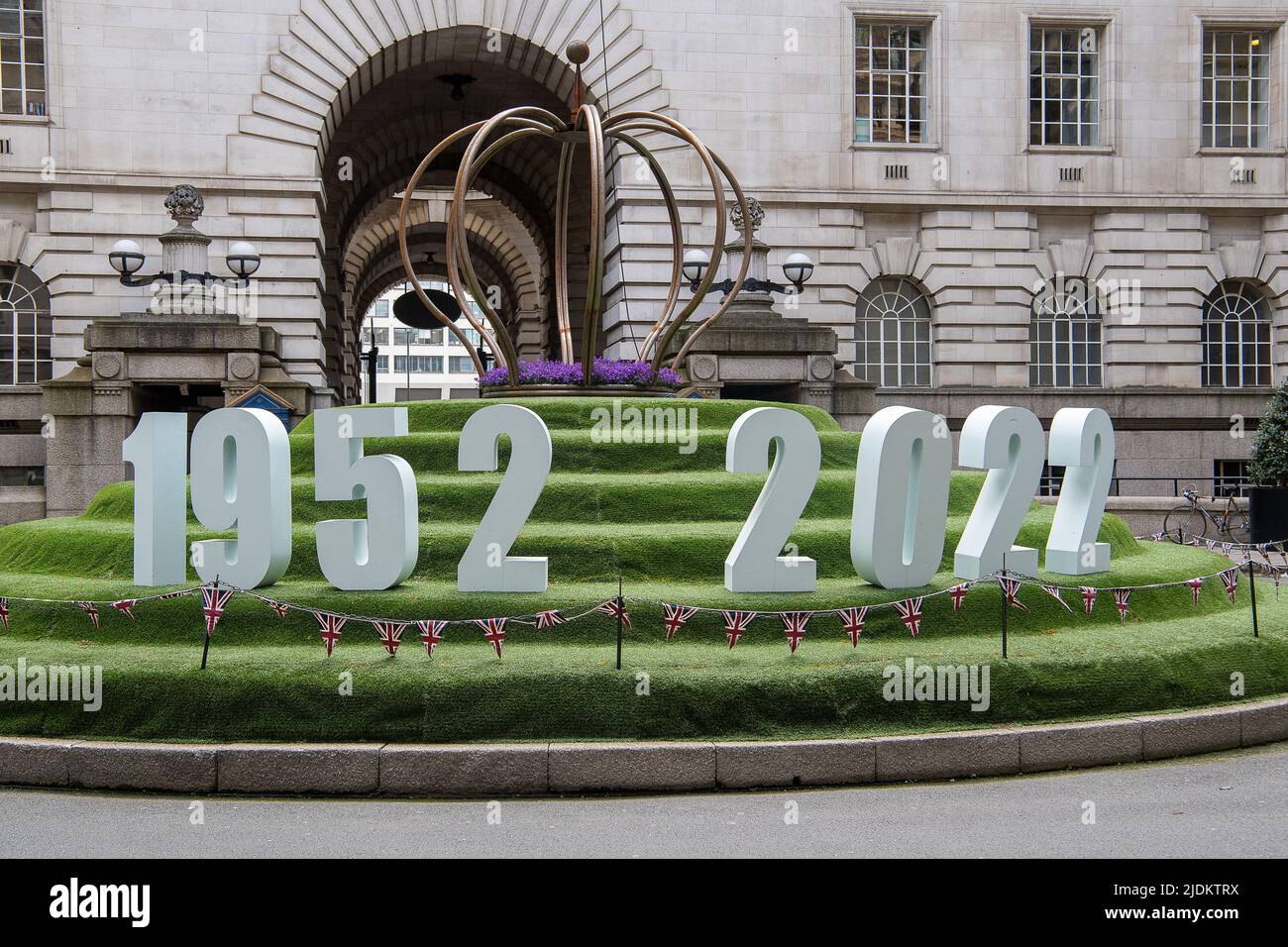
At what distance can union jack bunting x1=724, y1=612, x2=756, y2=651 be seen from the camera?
37.9 feet

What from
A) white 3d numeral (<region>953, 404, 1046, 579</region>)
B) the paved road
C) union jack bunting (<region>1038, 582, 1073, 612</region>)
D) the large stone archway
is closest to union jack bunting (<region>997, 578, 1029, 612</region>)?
union jack bunting (<region>1038, 582, 1073, 612</region>)

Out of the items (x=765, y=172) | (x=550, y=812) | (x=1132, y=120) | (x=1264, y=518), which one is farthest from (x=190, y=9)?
(x=550, y=812)

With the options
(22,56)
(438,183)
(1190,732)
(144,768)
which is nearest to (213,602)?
(144,768)

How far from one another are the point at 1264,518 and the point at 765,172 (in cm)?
1566

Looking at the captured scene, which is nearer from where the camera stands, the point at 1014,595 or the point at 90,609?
the point at 90,609

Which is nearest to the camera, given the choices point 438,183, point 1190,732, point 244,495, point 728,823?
point 728,823

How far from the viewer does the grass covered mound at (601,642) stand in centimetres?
1041

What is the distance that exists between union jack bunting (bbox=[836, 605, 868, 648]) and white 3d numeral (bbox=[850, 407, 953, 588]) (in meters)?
1.08

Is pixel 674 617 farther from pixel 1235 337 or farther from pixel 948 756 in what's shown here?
pixel 1235 337

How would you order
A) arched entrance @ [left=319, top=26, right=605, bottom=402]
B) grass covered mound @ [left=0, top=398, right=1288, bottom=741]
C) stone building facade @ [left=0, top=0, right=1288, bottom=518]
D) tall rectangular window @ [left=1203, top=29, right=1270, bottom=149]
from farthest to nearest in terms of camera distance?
tall rectangular window @ [left=1203, top=29, right=1270, bottom=149]
arched entrance @ [left=319, top=26, right=605, bottom=402]
stone building facade @ [left=0, top=0, right=1288, bottom=518]
grass covered mound @ [left=0, top=398, right=1288, bottom=741]

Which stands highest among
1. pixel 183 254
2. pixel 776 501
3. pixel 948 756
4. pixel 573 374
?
pixel 183 254

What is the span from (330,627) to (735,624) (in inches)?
136

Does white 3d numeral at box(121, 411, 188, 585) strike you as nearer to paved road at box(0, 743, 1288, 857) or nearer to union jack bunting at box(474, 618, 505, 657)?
paved road at box(0, 743, 1288, 857)

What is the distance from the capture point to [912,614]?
39.9ft
